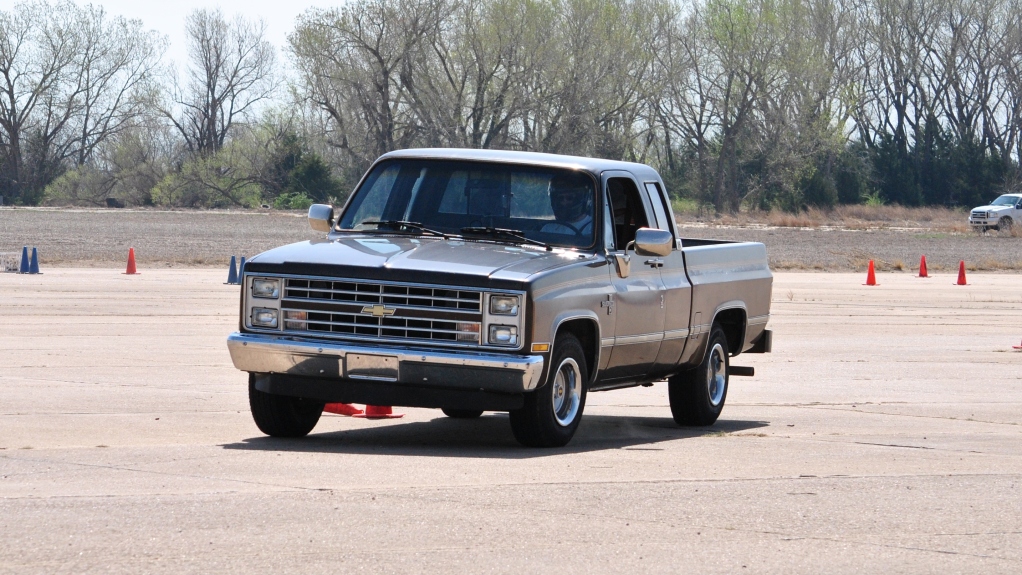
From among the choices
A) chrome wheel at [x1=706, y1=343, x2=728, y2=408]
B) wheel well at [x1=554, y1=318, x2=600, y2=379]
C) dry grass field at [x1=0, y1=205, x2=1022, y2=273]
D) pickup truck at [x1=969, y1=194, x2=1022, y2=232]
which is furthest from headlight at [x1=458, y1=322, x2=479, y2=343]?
pickup truck at [x1=969, y1=194, x2=1022, y2=232]

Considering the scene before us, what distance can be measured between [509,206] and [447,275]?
1.32 meters

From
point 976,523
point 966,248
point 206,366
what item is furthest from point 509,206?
point 966,248

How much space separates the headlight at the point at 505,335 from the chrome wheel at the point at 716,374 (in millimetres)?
3230

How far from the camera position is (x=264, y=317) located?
9.02 meters

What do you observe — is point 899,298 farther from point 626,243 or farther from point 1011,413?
point 626,243

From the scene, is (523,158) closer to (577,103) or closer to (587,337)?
(587,337)

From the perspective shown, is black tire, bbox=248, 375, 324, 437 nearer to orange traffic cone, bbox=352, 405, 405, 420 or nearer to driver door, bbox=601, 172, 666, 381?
orange traffic cone, bbox=352, 405, 405, 420

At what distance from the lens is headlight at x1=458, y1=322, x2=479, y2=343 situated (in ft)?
28.2

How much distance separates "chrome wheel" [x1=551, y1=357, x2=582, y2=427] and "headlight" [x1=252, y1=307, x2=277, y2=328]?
1856 mm

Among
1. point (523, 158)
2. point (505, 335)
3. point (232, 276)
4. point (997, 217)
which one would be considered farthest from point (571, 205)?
point (997, 217)

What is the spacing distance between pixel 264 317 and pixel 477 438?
1.87 meters

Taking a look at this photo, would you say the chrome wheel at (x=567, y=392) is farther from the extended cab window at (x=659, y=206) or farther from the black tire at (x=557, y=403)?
the extended cab window at (x=659, y=206)

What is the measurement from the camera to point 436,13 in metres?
71.9

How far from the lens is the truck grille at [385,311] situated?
28.2 ft
